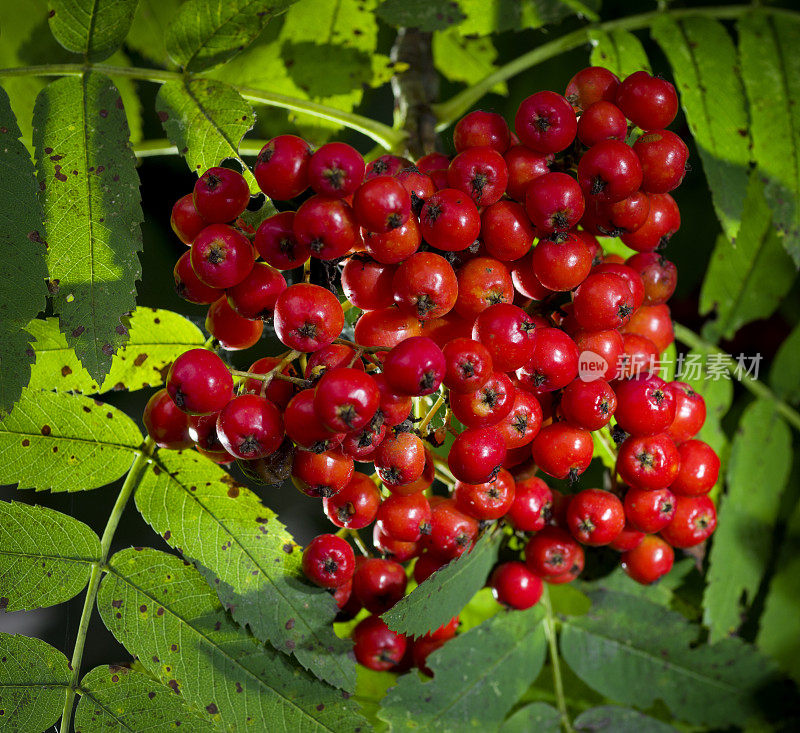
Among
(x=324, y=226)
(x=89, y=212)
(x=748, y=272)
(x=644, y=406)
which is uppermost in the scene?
(x=324, y=226)

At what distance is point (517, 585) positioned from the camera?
1222mm

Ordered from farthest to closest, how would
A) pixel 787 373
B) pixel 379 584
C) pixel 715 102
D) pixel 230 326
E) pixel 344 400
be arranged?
pixel 787 373, pixel 715 102, pixel 379 584, pixel 230 326, pixel 344 400

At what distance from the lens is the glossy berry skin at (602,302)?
0.96 meters

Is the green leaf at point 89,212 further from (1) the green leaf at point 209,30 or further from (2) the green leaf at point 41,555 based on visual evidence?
(2) the green leaf at point 41,555

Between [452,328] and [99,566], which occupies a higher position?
[452,328]

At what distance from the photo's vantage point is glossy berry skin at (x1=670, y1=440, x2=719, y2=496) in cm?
115

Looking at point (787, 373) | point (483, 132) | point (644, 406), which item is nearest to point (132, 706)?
point (644, 406)

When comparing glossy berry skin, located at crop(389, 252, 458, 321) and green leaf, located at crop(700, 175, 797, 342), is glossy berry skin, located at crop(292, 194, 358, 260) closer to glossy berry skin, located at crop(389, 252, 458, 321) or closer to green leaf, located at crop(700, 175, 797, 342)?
glossy berry skin, located at crop(389, 252, 458, 321)

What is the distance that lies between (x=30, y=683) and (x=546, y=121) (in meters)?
1.03

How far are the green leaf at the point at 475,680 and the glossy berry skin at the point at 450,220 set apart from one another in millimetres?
709

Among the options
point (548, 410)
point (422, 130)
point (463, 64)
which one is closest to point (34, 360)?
point (548, 410)

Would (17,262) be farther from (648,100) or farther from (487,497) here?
(648,100)

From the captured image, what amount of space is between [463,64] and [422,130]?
0.51 metres

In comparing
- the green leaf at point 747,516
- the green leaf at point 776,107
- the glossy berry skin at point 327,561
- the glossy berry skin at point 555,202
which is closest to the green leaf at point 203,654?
the glossy berry skin at point 327,561
